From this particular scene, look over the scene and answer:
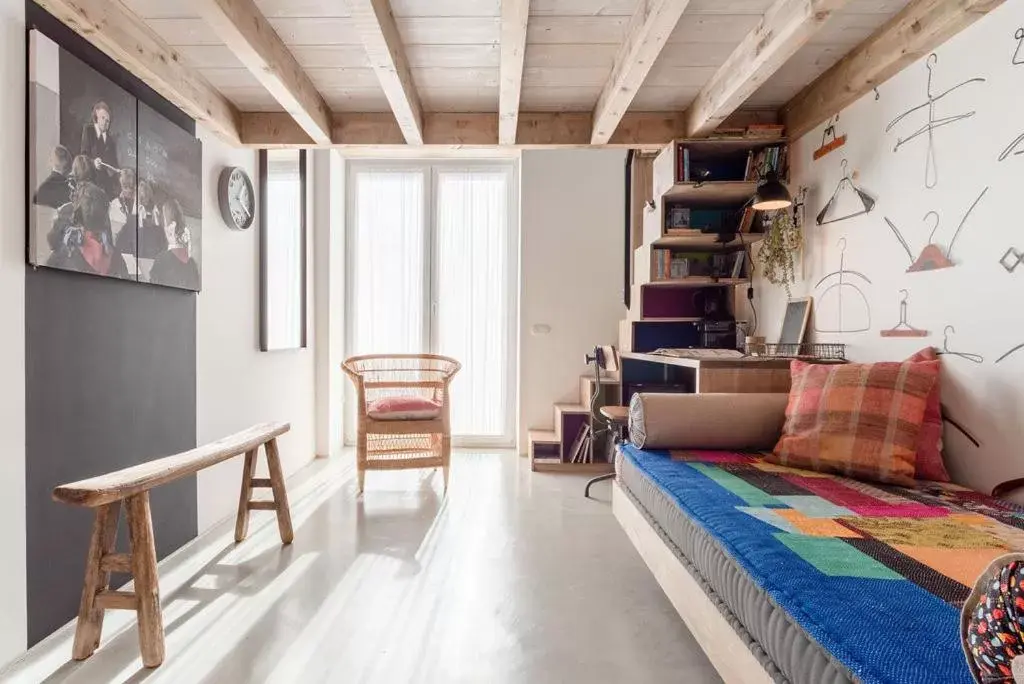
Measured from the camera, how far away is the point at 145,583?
148 cm

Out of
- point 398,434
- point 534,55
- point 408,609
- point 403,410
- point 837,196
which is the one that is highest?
point 534,55

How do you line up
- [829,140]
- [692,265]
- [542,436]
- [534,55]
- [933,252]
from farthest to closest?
[542,436] → [692,265] → [829,140] → [534,55] → [933,252]

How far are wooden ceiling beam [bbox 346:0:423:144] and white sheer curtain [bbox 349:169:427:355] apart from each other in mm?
1962

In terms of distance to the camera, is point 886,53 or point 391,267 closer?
point 886,53

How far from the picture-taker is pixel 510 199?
4.54m

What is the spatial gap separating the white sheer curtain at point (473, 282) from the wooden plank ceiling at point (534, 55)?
180 cm

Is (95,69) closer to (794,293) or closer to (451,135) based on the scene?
(451,135)

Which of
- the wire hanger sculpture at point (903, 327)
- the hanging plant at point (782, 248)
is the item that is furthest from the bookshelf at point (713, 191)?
the wire hanger sculpture at point (903, 327)

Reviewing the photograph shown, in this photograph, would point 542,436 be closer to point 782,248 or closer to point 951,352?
point 782,248

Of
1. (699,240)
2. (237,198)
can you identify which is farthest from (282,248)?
(699,240)

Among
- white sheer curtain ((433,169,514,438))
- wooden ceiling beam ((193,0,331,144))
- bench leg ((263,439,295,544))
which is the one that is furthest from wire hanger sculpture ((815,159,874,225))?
bench leg ((263,439,295,544))

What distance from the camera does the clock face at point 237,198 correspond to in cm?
261

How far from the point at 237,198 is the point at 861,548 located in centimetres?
299

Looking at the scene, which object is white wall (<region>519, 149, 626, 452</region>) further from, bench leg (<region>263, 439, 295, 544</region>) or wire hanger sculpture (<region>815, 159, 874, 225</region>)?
bench leg (<region>263, 439, 295, 544</region>)
